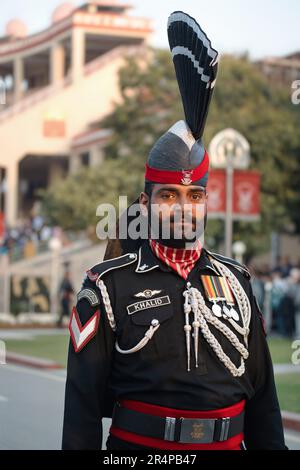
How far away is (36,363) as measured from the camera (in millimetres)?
17984

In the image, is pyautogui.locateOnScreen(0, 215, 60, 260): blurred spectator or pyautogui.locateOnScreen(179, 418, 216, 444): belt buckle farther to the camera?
pyautogui.locateOnScreen(0, 215, 60, 260): blurred spectator

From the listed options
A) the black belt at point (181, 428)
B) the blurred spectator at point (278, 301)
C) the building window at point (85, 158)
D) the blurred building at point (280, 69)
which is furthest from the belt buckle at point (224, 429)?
the building window at point (85, 158)

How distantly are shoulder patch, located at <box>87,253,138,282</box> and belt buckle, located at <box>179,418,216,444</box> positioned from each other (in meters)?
0.59

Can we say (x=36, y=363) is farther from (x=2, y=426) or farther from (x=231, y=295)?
(x=231, y=295)

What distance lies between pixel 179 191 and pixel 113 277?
38 centimetres

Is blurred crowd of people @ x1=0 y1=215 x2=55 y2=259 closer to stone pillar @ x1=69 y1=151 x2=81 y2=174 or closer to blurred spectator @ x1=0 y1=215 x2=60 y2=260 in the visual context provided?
blurred spectator @ x1=0 y1=215 x2=60 y2=260

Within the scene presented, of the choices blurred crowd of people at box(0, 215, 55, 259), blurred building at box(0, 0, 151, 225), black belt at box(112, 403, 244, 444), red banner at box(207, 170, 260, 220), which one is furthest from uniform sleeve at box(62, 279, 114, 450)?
blurred building at box(0, 0, 151, 225)

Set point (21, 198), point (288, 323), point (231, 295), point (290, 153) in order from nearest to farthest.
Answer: point (231, 295), point (288, 323), point (290, 153), point (21, 198)

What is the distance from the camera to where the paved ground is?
978cm

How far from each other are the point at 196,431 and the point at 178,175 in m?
0.88

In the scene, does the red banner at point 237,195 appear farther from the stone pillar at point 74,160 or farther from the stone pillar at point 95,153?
the stone pillar at point 74,160

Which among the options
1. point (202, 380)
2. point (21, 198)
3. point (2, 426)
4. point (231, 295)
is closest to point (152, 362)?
point (202, 380)

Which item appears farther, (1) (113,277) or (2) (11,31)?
(2) (11,31)

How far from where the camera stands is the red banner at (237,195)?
16.8 meters
